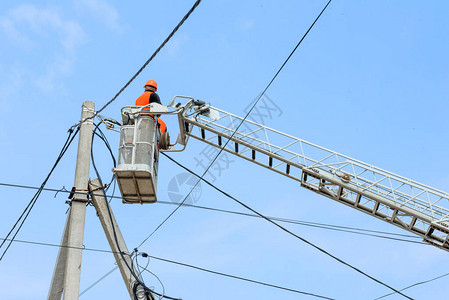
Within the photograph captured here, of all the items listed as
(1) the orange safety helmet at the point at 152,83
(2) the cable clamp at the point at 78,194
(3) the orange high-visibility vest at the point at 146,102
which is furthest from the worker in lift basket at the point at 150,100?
(2) the cable clamp at the point at 78,194

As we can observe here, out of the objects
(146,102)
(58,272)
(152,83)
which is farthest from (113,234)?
(152,83)

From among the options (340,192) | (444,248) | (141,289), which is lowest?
(141,289)

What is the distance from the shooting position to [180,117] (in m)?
16.1

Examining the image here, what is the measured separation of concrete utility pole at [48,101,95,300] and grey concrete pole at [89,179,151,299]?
0.26 m

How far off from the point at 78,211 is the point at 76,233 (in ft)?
1.69

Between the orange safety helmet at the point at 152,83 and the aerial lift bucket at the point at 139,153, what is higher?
the orange safety helmet at the point at 152,83

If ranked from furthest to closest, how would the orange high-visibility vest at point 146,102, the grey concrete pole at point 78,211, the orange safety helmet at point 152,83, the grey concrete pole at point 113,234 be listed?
the orange safety helmet at point 152,83
the orange high-visibility vest at point 146,102
the grey concrete pole at point 113,234
the grey concrete pole at point 78,211

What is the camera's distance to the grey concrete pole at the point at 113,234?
13.5 m

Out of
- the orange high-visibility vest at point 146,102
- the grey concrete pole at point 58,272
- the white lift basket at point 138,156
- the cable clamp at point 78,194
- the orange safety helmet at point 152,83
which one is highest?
the orange safety helmet at point 152,83

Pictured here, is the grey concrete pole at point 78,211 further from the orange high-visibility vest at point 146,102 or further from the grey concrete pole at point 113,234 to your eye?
the orange high-visibility vest at point 146,102

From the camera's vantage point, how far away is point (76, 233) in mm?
13180

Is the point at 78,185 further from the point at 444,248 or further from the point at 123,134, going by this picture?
the point at 444,248

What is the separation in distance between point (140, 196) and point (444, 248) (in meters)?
8.03

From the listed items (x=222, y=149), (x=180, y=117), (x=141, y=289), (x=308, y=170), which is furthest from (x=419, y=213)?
(x=141, y=289)
